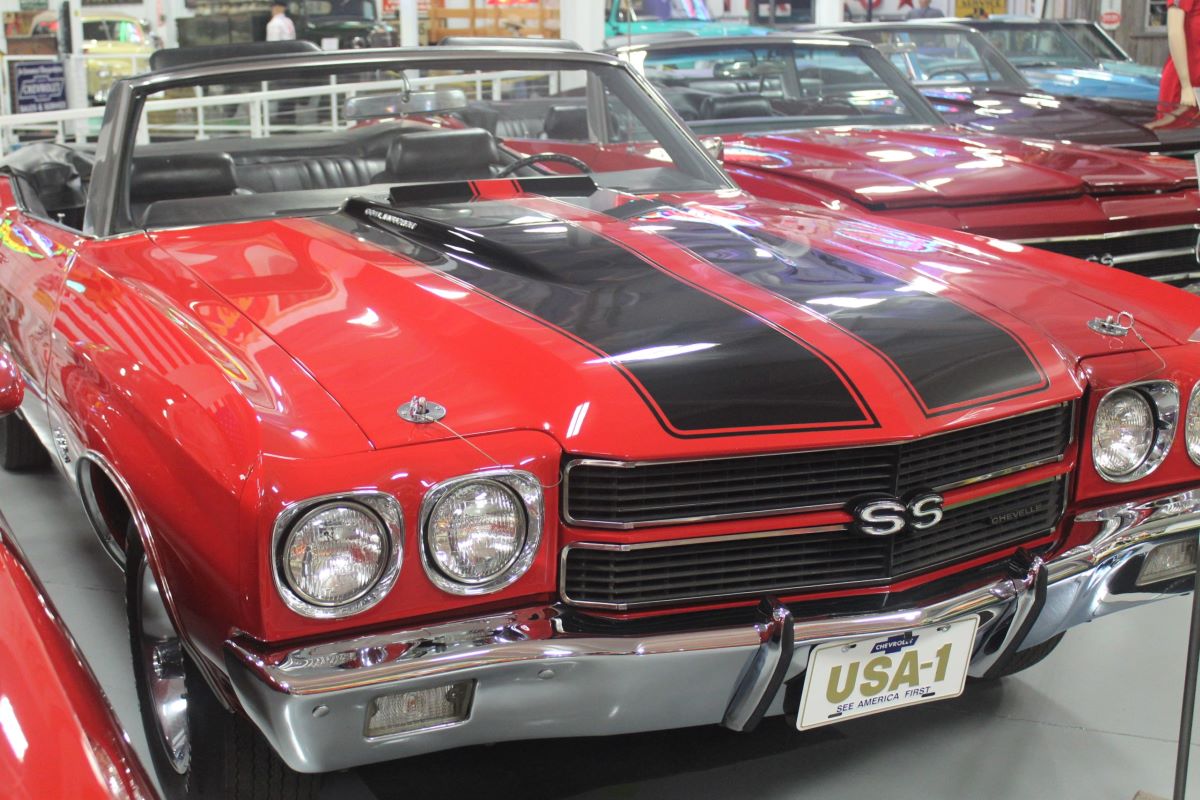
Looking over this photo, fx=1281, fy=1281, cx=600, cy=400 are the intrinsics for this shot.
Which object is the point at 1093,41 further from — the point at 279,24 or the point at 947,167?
the point at 279,24

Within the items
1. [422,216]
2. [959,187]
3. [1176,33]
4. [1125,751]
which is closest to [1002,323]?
[1125,751]

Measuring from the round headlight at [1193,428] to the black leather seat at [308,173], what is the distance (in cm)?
194

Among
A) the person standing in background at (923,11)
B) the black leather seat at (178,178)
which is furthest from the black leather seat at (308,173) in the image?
the person standing in background at (923,11)

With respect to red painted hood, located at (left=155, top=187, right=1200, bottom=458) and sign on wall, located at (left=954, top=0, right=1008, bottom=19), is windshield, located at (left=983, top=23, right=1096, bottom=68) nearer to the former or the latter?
sign on wall, located at (left=954, top=0, right=1008, bottom=19)

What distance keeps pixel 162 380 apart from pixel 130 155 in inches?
39.4

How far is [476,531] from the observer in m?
1.69

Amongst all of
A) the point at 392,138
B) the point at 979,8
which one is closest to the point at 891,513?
the point at 392,138

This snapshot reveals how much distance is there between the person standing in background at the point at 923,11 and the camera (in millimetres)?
7434

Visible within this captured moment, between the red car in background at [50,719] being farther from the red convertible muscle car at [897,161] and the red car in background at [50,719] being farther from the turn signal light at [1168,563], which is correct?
the red convertible muscle car at [897,161]

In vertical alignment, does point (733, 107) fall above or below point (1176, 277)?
above

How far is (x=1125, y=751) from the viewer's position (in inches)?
94.0

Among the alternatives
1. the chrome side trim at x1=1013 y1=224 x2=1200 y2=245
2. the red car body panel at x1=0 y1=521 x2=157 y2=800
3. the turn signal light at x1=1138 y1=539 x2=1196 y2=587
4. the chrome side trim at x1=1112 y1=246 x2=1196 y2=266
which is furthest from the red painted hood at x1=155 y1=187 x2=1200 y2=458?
the chrome side trim at x1=1112 y1=246 x2=1196 y2=266

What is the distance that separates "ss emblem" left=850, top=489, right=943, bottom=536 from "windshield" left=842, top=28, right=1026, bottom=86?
5101 mm

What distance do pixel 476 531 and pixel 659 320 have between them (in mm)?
496
